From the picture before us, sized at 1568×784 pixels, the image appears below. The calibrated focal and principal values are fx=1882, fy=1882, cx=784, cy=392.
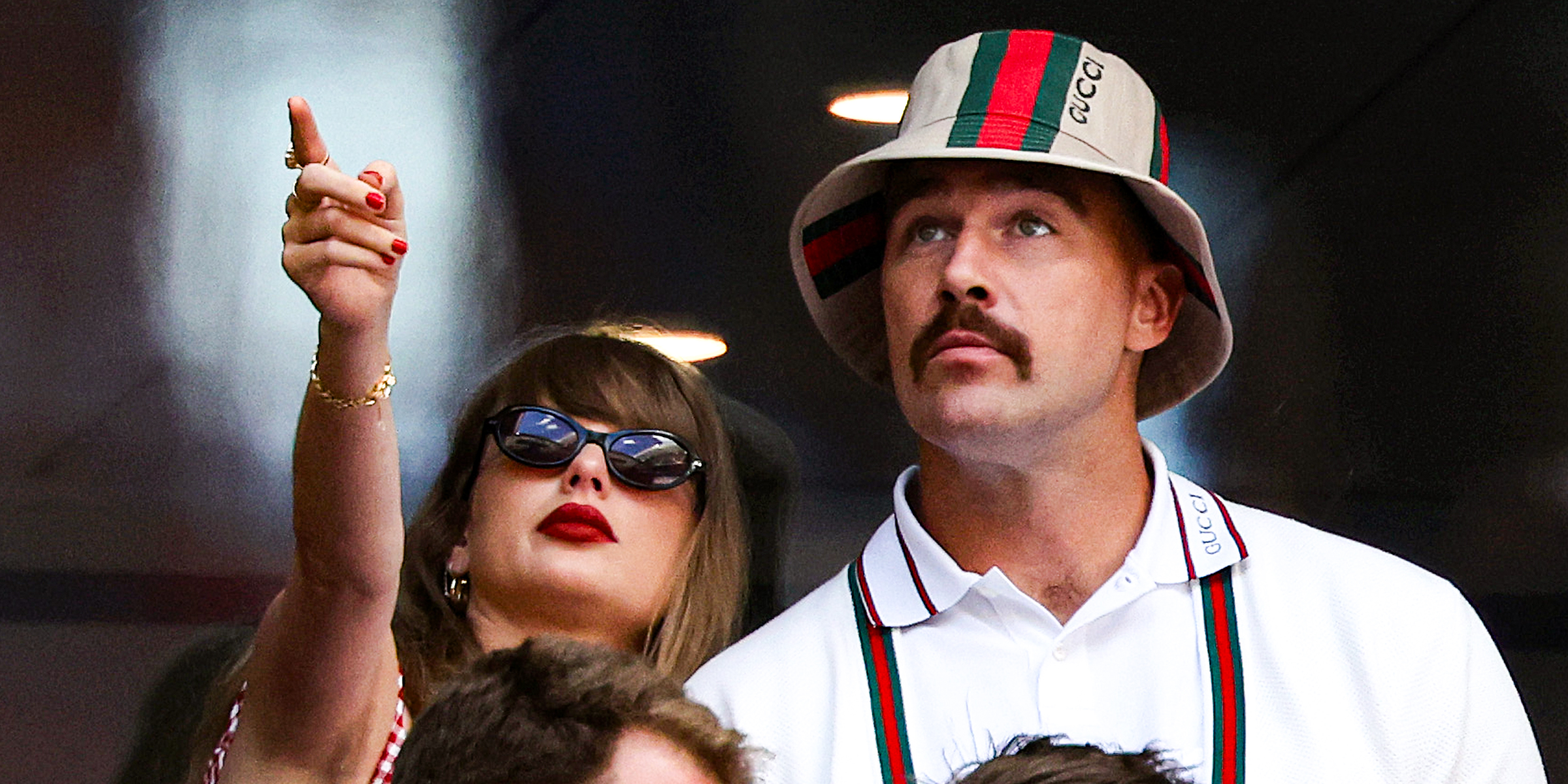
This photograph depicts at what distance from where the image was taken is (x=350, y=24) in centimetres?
297

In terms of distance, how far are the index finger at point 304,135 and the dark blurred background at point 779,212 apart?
3.76ft

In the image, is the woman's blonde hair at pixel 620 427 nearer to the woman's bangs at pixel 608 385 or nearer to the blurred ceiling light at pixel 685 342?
the woman's bangs at pixel 608 385

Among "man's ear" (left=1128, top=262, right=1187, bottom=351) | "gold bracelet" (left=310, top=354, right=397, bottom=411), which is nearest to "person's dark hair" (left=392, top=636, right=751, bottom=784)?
"gold bracelet" (left=310, top=354, right=397, bottom=411)

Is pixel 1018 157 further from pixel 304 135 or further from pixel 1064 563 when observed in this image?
pixel 304 135

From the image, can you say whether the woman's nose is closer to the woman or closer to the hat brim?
the woman

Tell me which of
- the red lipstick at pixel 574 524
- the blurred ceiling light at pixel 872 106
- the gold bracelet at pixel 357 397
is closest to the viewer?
the gold bracelet at pixel 357 397

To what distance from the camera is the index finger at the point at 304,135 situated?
1.69 meters

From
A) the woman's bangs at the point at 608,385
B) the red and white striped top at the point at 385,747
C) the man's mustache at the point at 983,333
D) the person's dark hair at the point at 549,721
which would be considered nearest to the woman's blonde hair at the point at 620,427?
the woman's bangs at the point at 608,385

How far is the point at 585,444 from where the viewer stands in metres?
2.52

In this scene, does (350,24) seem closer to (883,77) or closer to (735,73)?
(735,73)

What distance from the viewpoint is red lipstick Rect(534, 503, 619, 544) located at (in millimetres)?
2482

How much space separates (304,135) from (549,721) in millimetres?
631

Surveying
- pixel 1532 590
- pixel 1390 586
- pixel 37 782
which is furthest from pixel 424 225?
pixel 1532 590

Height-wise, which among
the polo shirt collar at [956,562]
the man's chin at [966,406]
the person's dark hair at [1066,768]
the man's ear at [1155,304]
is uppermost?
the man's ear at [1155,304]
